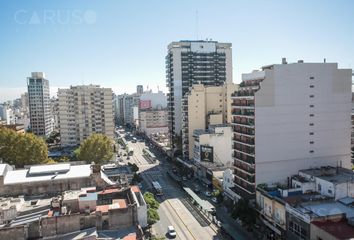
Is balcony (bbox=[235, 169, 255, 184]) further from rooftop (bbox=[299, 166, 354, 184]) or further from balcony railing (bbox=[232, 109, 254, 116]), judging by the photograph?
balcony railing (bbox=[232, 109, 254, 116])

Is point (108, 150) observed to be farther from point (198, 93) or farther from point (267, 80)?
point (267, 80)

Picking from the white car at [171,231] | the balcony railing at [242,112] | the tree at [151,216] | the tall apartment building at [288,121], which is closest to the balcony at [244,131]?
the tall apartment building at [288,121]

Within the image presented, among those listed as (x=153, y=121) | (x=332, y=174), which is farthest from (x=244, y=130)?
(x=153, y=121)

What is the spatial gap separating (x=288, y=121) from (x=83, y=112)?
70815 mm

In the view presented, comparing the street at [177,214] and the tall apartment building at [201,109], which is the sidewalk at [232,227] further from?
the tall apartment building at [201,109]

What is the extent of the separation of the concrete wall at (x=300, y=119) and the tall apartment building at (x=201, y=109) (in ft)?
128

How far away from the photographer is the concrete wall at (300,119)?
56625mm

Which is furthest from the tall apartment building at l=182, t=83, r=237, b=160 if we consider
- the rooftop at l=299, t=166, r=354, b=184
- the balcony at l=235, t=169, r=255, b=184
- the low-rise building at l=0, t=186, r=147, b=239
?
the low-rise building at l=0, t=186, r=147, b=239

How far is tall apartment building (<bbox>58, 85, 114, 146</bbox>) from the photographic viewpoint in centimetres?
11050

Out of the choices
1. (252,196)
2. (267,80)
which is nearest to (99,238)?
(252,196)

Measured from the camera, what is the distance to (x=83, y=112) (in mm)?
110875

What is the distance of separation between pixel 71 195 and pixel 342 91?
152 feet

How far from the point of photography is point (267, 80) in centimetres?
5612

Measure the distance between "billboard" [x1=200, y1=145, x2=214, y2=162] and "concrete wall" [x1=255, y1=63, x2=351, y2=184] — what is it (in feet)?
87.1
